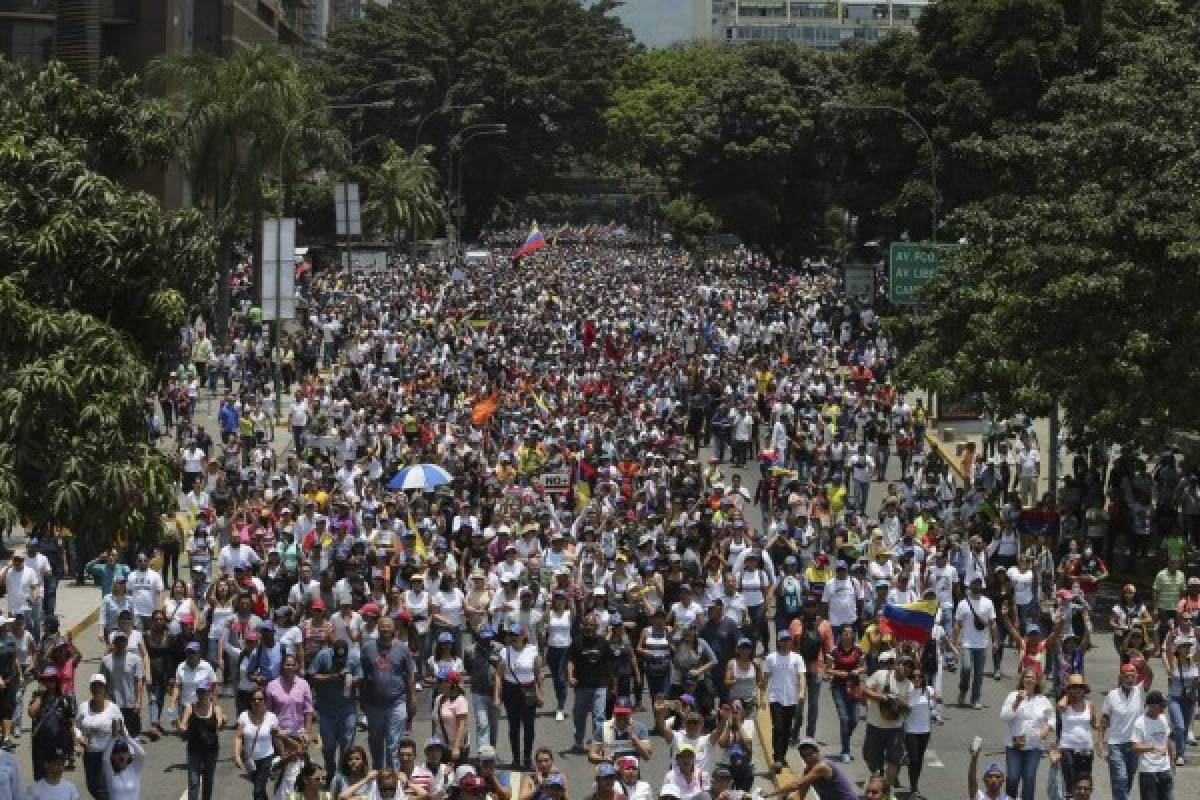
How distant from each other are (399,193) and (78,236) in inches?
3046

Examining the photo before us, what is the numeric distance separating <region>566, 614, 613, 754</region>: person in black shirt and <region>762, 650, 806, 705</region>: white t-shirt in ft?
4.55

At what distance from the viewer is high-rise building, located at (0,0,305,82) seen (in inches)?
2554

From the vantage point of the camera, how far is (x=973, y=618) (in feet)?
67.8

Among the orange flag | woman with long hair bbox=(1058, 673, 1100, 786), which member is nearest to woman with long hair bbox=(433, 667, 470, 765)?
woman with long hair bbox=(1058, 673, 1100, 786)

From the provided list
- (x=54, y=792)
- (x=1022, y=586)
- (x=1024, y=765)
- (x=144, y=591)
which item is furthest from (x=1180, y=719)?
(x=54, y=792)

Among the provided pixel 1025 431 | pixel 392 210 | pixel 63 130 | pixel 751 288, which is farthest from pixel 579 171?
pixel 63 130

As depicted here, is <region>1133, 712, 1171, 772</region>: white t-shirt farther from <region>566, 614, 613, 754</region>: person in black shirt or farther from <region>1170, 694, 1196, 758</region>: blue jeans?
<region>566, 614, 613, 754</region>: person in black shirt

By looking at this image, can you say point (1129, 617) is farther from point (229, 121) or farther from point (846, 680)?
point (229, 121)

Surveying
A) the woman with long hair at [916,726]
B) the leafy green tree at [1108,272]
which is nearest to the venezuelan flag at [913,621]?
the woman with long hair at [916,726]

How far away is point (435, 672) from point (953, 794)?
13.7 feet

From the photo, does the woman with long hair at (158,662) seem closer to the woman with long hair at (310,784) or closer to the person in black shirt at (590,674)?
the person in black shirt at (590,674)

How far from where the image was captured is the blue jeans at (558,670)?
1975 cm

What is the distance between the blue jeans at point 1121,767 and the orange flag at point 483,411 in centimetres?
2208

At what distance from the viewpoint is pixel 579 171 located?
16188 centimetres
